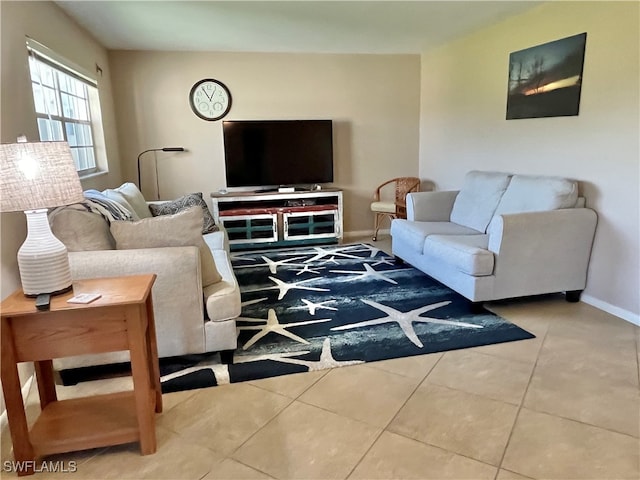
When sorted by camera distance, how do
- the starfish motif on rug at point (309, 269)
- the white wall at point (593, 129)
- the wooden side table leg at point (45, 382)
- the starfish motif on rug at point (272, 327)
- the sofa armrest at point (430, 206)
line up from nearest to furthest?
1. the wooden side table leg at point (45, 382)
2. the starfish motif on rug at point (272, 327)
3. the white wall at point (593, 129)
4. the starfish motif on rug at point (309, 269)
5. the sofa armrest at point (430, 206)

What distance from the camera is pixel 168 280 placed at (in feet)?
7.09

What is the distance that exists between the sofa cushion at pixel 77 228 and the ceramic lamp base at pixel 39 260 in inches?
19.6

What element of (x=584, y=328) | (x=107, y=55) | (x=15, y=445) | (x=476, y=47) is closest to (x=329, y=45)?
(x=476, y=47)

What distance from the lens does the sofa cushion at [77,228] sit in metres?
2.15

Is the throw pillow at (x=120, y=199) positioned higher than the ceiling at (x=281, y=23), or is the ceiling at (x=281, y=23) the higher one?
the ceiling at (x=281, y=23)

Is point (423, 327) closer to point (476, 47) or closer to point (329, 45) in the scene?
point (476, 47)

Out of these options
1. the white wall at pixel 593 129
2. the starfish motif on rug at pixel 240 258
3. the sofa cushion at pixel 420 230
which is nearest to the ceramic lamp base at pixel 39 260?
the sofa cushion at pixel 420 230

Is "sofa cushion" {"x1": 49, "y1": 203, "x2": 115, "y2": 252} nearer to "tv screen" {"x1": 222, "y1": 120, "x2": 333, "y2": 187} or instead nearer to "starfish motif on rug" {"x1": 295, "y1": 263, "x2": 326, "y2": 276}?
"starfish motif on rug" {"x1": 295, "y1": 263, "x2": 326, "y2": 276}

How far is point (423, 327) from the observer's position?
2812 millimetres

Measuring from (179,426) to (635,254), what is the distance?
2902mm

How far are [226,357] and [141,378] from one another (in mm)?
766

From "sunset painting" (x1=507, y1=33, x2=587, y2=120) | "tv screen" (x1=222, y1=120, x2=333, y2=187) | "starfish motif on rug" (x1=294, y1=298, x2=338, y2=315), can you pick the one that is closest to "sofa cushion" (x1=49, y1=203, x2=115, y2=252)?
"starfish motif on rug" (x1=294, y1=298, x2=338, y2=315)

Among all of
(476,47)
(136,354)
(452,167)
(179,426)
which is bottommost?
(179,426)

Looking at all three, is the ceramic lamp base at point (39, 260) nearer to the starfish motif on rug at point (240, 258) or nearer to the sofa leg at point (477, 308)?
the sofa leg at point (477, 308)
